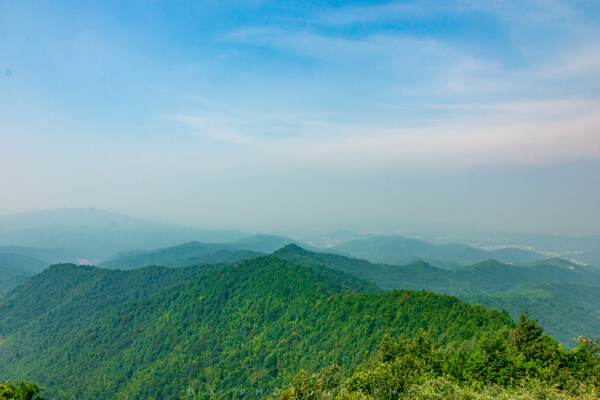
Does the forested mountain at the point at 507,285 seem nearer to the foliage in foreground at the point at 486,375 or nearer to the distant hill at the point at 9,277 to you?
the foliage in foreground at the point at 486,375

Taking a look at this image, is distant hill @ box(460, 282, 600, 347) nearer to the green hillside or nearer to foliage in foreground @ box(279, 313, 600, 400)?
foliage in foreground @ box(279, 313, 600, 400)

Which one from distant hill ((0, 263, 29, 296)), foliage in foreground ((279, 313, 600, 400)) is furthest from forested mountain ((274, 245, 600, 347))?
distant hill ((0, 263, 29, 296))

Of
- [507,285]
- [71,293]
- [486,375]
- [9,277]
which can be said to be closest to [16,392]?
[486,375]

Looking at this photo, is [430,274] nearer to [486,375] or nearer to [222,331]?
[222,331]

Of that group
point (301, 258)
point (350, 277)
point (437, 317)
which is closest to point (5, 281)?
point (301, 258)

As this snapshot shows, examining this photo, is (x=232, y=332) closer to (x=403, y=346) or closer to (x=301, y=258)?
(x=403, y=346)

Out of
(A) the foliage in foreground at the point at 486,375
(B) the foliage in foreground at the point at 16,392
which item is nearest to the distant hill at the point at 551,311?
(A) the foliage in foreground at the point at 486,375
